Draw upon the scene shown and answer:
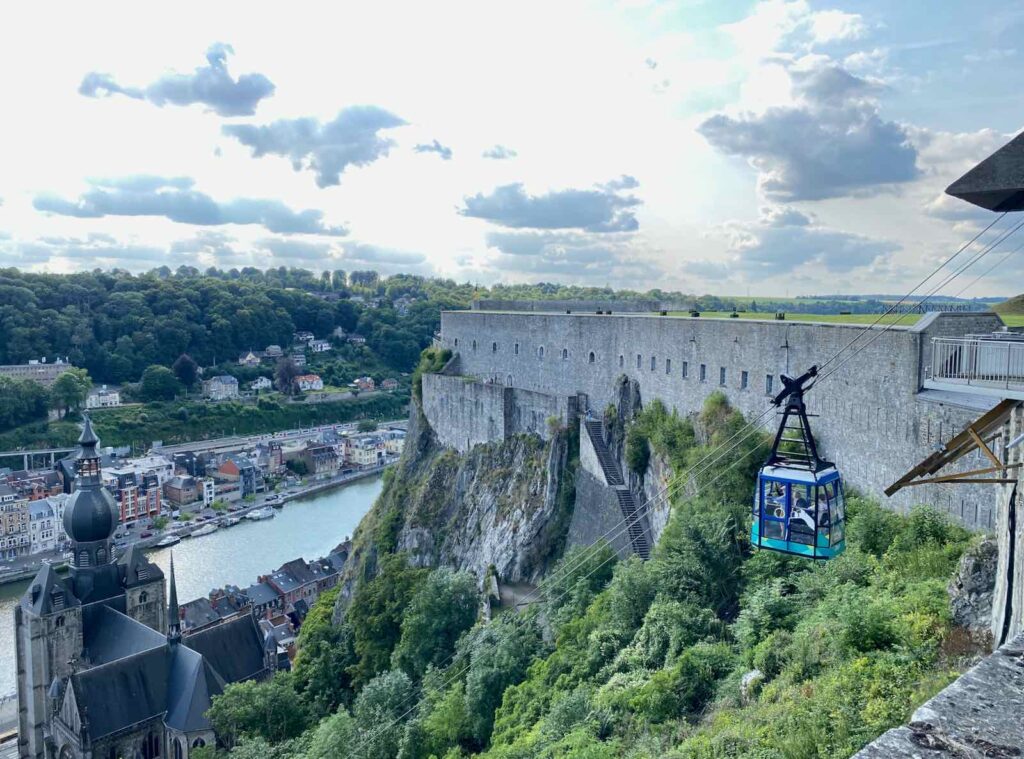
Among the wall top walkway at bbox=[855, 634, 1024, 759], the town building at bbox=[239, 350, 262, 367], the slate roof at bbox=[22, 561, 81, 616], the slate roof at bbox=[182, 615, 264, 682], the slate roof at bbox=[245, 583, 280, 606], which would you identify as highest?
the wall top walkway at bbox=[855, 634, 1024, 759]

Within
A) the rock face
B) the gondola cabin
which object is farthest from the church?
the rock face

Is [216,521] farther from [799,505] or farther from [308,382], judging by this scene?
[799,505]

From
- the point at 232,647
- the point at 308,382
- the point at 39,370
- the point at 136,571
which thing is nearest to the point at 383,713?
the point at 232,647

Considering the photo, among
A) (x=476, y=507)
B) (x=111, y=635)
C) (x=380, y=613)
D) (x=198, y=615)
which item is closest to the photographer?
(x=380, y=613)

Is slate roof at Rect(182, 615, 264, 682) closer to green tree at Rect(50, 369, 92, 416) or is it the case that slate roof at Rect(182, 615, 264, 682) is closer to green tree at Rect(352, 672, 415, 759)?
green tree at Rect(352, 672, 415, 759)

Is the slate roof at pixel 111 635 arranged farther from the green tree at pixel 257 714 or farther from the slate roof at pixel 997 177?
the slate roof at pixel 997 177
